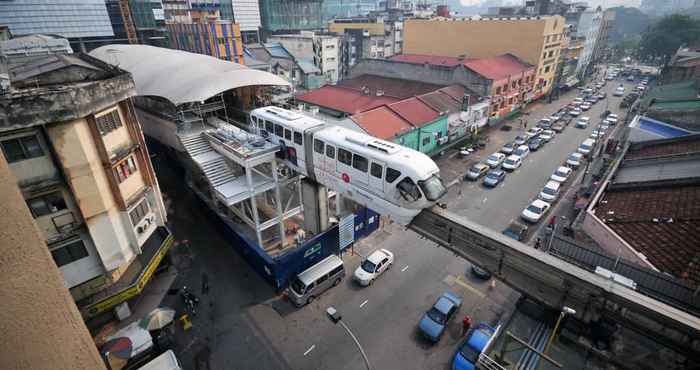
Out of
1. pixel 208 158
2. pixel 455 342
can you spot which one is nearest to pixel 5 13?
pixel 208 158

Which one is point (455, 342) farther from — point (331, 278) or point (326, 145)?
point (326, 145)

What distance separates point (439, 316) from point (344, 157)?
11.8m

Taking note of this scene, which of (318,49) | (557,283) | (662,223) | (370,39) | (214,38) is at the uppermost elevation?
(214,38)

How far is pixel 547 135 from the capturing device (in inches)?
2040

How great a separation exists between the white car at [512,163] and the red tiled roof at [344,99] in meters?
18.0

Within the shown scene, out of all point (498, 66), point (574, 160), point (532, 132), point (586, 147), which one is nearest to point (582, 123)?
point (532, 132)

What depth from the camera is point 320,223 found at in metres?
26.2

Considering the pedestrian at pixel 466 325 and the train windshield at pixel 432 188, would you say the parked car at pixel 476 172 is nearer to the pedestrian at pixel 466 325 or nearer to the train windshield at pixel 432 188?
the pedestrian at pixel 466 325

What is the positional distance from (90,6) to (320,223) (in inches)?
3387

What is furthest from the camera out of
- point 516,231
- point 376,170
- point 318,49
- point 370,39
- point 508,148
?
point 370,39

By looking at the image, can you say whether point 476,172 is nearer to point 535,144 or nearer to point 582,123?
point 535,144

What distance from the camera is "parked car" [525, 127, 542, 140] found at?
5179 cm

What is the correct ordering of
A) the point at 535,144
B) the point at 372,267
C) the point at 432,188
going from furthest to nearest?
1. the point at 535,144
2. the point at 372,267
3. the point at 432,188

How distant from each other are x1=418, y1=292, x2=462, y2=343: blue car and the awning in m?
18.0
